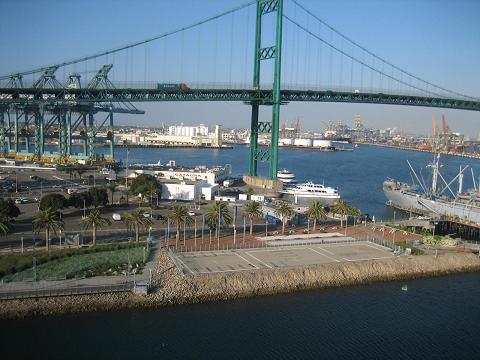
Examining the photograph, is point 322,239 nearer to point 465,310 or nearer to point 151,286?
point 465,310

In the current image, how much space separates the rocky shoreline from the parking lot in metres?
0.52

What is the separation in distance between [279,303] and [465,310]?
5529mm

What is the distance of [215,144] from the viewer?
10994 cm

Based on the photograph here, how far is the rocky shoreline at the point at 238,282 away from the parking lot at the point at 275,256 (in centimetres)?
52

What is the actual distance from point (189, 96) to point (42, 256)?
2595cm

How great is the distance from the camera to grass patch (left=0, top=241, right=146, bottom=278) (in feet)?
49.9

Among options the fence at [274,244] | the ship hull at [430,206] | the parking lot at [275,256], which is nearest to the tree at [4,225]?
the fence at [274,244]

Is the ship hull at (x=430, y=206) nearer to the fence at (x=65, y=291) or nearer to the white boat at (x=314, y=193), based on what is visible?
the white boat at (x=314, y=193)

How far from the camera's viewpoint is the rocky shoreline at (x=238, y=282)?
534 inches

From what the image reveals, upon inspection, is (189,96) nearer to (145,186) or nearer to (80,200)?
(145,186)

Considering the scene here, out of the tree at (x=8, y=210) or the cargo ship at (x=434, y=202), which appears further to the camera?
the cargo ship at (x=434, y=202)

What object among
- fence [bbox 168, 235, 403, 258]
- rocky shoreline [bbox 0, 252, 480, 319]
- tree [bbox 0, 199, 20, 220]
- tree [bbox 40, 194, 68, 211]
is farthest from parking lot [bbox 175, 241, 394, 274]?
tree [bbox 40, 194, 68, 211]

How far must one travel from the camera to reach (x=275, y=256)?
1825 centimetres

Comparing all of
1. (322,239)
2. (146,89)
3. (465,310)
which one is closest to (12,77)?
(146,89)
